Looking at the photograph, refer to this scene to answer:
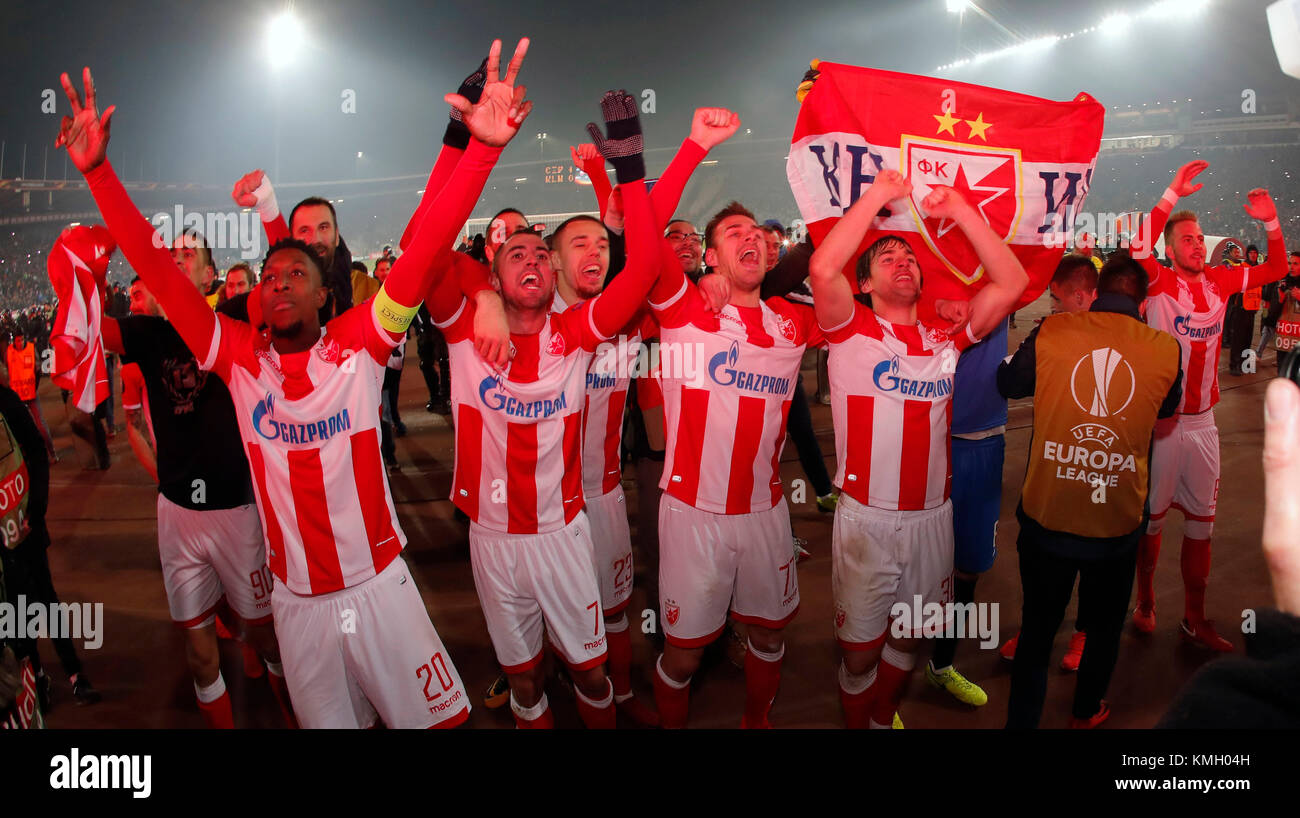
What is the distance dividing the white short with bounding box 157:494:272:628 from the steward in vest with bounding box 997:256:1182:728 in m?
3.61

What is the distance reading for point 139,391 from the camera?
13.4 feet

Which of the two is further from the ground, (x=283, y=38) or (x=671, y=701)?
(x=283, y=38)

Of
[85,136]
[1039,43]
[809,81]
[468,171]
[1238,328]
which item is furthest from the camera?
[1039,43]

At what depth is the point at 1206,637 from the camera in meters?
4.13

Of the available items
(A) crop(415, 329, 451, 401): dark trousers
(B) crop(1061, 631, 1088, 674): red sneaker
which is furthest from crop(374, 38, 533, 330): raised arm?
(A) crop(415, 329, 451, 401): dark trousers

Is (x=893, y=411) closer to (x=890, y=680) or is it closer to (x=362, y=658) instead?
(x=890, y=680)

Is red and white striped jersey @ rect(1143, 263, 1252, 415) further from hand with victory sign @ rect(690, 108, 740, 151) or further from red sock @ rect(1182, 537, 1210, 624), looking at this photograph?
hand with victory sign @ rect(690, 108, 740, 151)

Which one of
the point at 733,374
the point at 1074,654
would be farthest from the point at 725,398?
the point at 1074,654

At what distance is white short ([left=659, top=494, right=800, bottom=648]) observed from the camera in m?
3.00

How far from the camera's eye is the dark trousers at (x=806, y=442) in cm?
585

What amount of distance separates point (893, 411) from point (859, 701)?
53.4 inches

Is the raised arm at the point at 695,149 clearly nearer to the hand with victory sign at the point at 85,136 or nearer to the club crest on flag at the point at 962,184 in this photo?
the club crest on flag at the point at 962,184
